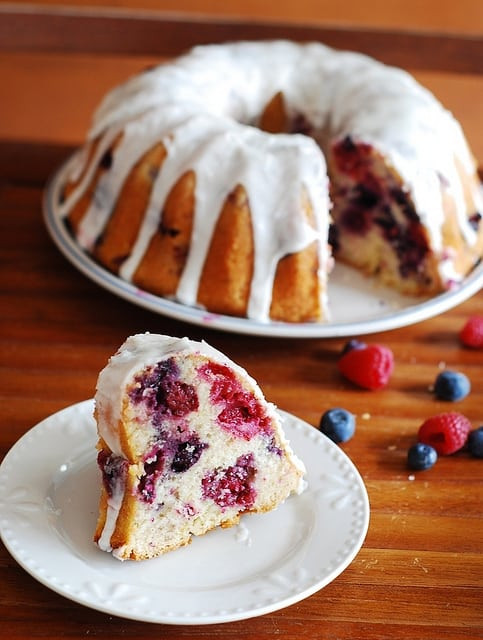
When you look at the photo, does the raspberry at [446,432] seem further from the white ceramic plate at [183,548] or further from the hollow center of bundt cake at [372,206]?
the hollow center of bundt cake at [372,206]

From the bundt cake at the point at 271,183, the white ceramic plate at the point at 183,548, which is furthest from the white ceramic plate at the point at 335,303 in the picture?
the white ceramic plate at the point at 183,548

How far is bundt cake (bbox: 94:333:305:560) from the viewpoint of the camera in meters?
1.31

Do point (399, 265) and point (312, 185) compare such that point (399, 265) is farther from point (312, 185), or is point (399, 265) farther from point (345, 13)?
point (345, 13)

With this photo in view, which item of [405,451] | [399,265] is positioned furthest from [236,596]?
[399,265]

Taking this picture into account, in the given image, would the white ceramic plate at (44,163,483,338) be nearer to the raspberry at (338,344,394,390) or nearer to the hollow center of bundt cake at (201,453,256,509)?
the raspberry at (338,344,394,390)

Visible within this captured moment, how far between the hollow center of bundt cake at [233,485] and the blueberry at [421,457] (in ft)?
1.16

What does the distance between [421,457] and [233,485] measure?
39 cm

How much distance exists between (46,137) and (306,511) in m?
2.88

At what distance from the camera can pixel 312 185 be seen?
204cm

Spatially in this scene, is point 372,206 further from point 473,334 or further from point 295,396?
point 295,396

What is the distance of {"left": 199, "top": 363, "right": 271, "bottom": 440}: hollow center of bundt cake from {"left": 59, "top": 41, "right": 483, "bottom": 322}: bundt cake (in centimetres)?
63

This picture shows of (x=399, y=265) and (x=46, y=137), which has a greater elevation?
(x=399, y=265)

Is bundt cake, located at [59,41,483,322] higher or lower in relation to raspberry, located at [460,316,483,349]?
higher

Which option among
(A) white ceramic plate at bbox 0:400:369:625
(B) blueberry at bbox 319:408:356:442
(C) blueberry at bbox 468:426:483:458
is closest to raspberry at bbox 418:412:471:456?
(C) blueberry at bbox 468:426:483:458
